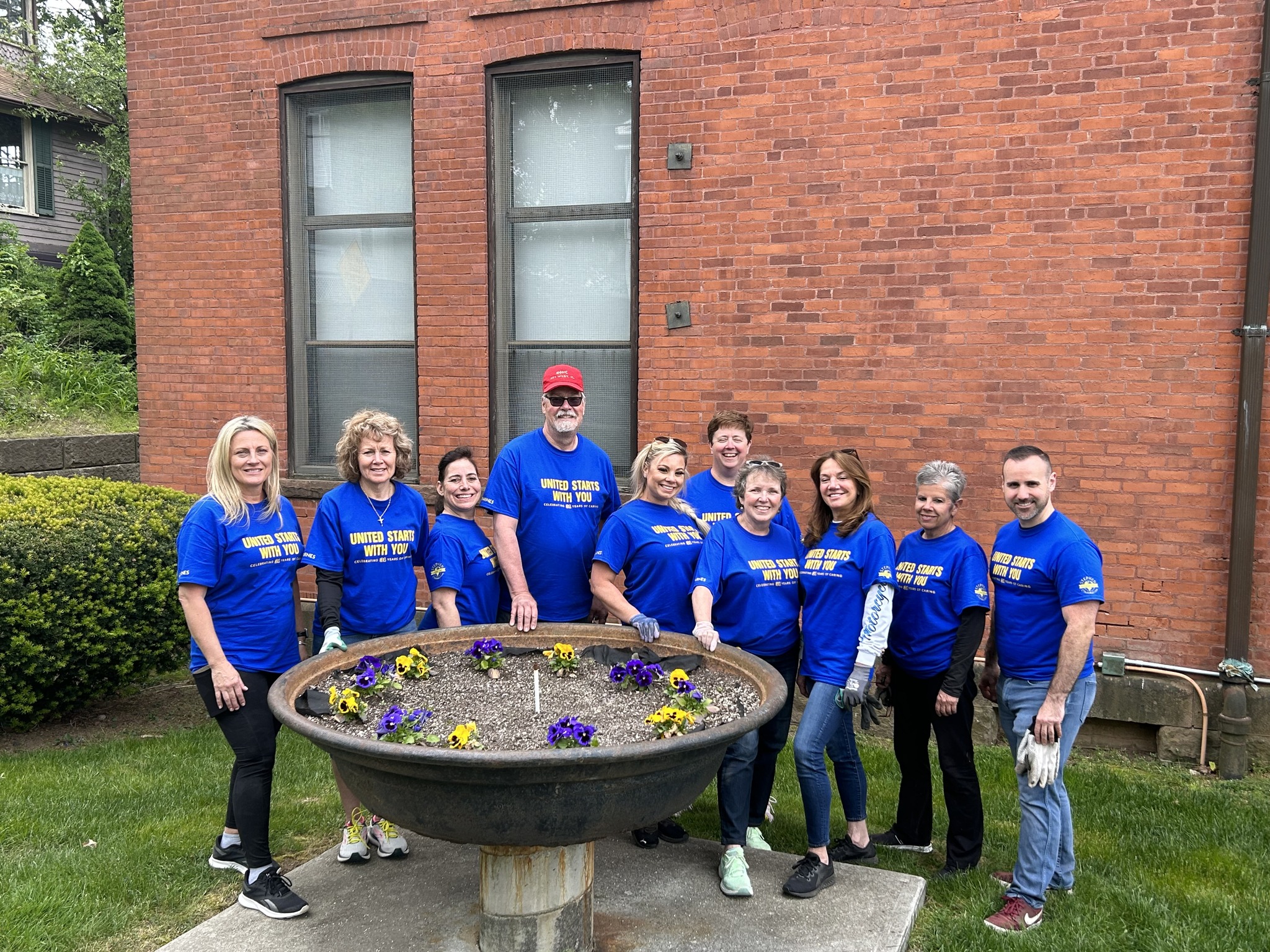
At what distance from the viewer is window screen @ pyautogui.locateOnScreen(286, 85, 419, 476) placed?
7574 mm

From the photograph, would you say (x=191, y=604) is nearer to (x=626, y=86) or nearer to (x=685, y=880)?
(x=685, y=880)

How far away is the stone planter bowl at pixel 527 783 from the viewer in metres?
2.86

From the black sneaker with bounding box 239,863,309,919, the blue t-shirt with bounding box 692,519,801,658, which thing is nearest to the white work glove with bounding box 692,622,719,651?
the blue t-shirt with bounding box 692,519,801,658

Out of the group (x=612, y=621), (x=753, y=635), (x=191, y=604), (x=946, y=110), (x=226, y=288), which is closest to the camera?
(x=191, y=604)

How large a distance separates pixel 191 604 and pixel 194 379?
4486 millimetres

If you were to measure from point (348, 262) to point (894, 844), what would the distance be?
557 centimetres

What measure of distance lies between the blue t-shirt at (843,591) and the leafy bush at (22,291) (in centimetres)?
1149

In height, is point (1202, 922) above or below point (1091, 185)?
below

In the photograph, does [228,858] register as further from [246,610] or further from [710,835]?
[710,835]

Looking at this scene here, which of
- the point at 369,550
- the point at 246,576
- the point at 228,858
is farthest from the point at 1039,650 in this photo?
the point at 228,858

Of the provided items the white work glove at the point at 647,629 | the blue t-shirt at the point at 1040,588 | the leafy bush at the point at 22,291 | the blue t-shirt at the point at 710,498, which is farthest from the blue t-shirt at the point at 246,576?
the leafy bush at the point at 22,291

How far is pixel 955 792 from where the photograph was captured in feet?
14.3

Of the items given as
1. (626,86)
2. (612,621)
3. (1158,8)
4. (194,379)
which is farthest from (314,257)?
(1158,8)

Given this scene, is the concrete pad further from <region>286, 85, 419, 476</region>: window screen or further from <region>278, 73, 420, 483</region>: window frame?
<region>286, 85, 419, 476</region>: window screen
